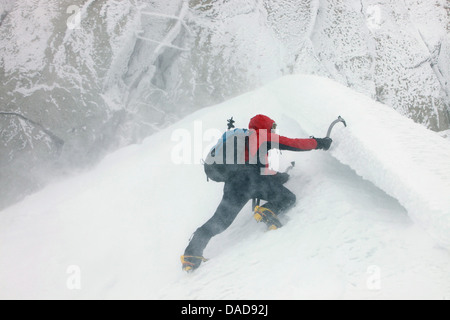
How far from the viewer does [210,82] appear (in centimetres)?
788

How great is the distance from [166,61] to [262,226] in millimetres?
5658

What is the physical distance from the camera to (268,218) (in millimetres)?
3381

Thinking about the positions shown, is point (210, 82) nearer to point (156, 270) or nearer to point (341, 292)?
point (156, 270)

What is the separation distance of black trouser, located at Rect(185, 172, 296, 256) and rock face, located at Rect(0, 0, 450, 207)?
181 inches

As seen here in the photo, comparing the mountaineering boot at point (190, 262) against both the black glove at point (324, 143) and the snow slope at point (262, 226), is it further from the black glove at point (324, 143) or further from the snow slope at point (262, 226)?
the black glove at point (324, 143)

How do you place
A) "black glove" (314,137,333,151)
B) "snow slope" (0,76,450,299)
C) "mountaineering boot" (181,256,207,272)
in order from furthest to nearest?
1. "black glove" (314,137,333,151)
2. "mountaineering boot" (181,256,207,272)
3. "snow slope" (0,76,450,299)

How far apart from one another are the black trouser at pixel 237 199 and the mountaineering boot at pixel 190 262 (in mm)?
50

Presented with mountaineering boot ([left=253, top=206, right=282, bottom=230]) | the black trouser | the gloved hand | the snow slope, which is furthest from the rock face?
mountaineering boot ([left=253, top=206, right=282, bottom=230])

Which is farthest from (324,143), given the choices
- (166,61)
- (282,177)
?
(166,61)

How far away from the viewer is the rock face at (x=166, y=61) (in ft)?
22.0

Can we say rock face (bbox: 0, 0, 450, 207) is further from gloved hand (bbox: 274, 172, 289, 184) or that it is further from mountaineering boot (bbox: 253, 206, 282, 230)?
mountaineering boot (bbox: 253, 206, 282, 230)

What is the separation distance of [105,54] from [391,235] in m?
6.53

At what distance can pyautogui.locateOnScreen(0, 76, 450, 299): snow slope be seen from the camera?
2.58 m
